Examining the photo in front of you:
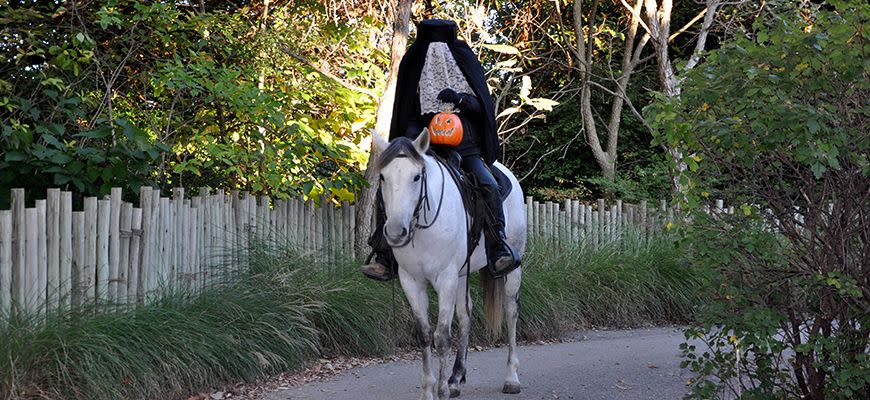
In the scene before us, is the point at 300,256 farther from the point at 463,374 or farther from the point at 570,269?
the point at 570,269

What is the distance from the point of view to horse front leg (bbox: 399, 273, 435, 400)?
6.88 meters

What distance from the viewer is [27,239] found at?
6.60 m

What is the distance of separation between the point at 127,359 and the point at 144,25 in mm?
5510

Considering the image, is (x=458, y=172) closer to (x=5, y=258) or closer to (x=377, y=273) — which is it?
(x=377, y=273)

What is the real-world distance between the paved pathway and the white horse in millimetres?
332

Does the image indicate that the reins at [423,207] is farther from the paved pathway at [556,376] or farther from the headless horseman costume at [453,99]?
the paved pathway at [556,376]

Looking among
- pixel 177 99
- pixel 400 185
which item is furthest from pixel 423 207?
pixel 177 99

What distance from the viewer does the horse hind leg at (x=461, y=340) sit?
7469 mm

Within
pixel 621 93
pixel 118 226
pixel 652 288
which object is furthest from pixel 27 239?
pixel 621 93

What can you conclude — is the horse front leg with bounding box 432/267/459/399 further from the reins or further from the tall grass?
the tall grass

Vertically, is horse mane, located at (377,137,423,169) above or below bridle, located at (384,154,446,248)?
above

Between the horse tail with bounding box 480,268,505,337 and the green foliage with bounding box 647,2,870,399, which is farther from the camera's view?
the horse tail with bounding box 480,268,505,337

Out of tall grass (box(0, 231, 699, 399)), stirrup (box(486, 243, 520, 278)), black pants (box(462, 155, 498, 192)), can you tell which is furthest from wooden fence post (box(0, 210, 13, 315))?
stirrup (box(486, 243, 520, 278))

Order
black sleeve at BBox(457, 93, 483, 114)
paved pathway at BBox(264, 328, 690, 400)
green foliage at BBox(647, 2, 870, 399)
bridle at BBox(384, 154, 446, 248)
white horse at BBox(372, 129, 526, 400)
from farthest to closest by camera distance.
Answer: black sleeve at BBox(457, 93, 483, 114) → paved pathway at BBox(264, 328, 690, 400) → bridle at BBox(384, 154, 446, 248) → white horse at BBox(372, 129, 526, 400) → green foliage at BBox(647, 2, 870, 399)
